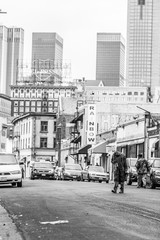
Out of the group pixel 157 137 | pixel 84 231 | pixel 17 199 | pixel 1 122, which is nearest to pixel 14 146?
pixel 1 122

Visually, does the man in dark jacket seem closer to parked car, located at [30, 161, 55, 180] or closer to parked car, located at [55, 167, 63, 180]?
parked car, located at [30, 161, 55, 180]

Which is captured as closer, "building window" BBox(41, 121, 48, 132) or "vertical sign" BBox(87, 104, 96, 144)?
"vertical sign" BBox(87, 104, 96, 144)

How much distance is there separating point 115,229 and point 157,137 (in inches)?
1638

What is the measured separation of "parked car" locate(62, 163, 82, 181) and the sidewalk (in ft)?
106

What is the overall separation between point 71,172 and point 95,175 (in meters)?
2.02

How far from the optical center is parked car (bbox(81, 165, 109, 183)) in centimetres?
4575

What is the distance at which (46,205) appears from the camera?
54.4ft

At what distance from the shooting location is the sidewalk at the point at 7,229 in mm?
10648

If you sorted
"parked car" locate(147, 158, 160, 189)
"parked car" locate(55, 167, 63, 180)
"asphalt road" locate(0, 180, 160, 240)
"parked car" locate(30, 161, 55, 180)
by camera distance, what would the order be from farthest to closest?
"parked car" locate(55, 167, 63, 180), "parked car" locate(30, 161, 55, 180), "parked car" locate(147, 158, 160, 189), "asphalt road" locate(0, 180, 160, 240)

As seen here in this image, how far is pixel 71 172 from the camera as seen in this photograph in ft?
154

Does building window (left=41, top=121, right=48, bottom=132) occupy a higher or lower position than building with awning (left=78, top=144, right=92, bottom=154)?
higher

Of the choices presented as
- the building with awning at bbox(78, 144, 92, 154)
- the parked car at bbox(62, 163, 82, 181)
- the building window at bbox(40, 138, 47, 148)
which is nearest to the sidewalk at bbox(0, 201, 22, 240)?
the parked car at bbox(62, 163, 82, 181)

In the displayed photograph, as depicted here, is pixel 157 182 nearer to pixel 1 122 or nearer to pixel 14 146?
pixel 14 146

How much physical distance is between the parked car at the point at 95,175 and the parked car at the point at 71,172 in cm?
38
